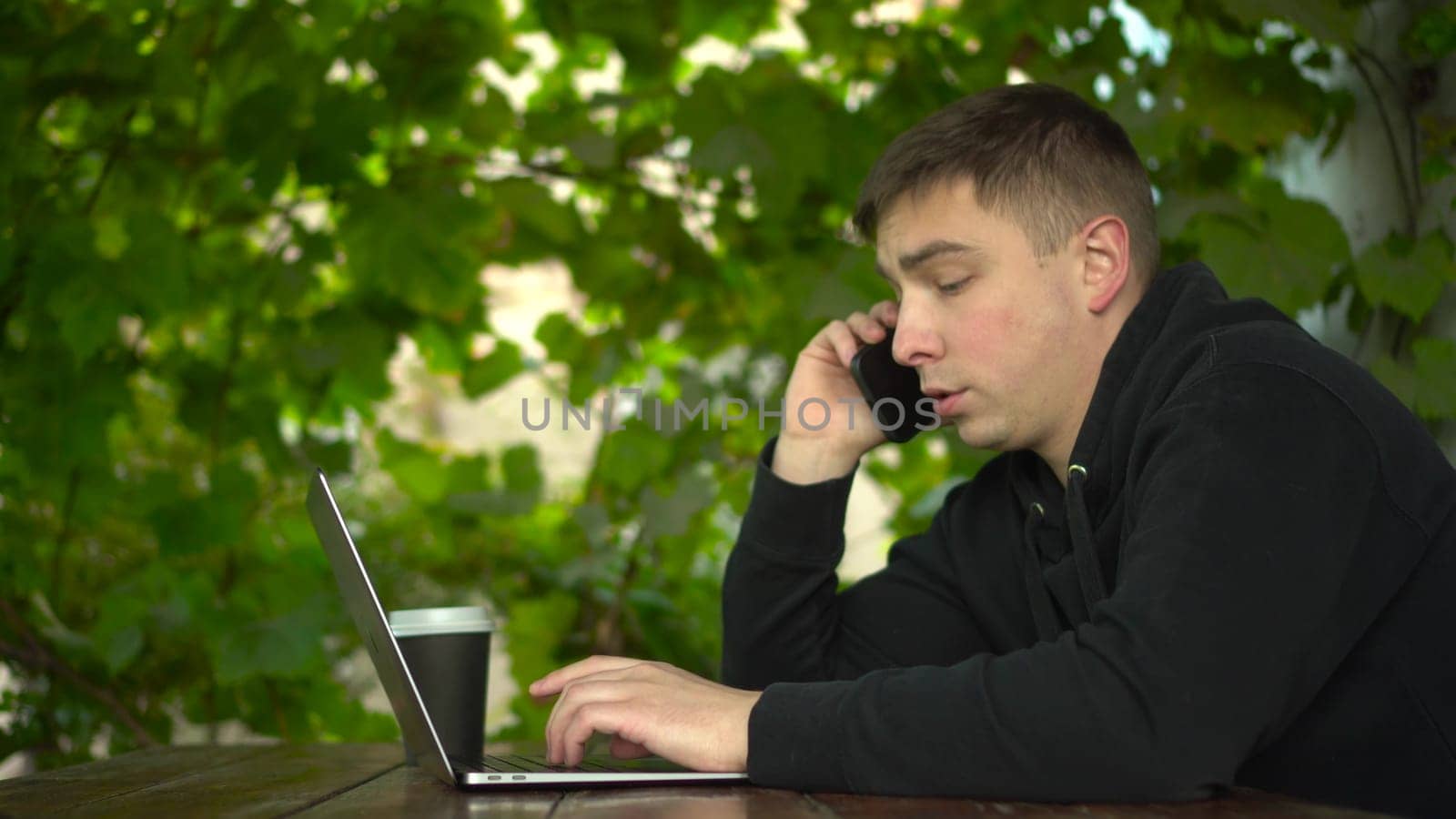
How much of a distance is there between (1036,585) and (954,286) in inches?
12.2

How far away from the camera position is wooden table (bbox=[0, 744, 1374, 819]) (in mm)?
772

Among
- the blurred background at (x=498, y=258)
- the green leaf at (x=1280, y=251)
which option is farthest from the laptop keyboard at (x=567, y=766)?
the green leaf at (x=1280, y=251)

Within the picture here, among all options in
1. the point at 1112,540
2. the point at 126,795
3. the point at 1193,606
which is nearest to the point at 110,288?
the point at 126,795

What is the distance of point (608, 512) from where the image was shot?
7.54 ft

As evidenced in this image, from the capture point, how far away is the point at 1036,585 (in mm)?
1218

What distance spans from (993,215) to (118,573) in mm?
1984

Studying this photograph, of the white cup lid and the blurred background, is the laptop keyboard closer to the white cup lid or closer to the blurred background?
the white cup lid

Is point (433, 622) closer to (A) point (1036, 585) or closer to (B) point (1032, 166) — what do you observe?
(A) point (1036, 585)

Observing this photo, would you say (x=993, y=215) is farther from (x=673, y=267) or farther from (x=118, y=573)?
(x=118, y=573)

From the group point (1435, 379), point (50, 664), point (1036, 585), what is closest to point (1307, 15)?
point (1435, 379)

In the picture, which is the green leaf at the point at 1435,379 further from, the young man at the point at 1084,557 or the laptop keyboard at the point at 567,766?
the laptop keyboard at the point at 567,766

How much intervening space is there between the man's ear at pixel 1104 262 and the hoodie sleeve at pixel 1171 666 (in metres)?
0.32

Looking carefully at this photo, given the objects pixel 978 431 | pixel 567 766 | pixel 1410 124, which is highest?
pixel 1410 124

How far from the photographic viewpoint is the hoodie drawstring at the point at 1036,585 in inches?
47.4
